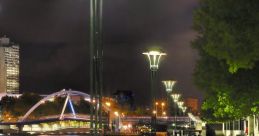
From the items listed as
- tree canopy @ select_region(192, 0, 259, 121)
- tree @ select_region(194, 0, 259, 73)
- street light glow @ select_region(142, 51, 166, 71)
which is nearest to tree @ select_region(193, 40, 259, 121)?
tree canopy @ select_region(192, 0, 259, 121)

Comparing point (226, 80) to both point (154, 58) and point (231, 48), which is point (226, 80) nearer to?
point (231, 48)

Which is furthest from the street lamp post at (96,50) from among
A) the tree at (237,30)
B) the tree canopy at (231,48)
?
the tree at (237,30)

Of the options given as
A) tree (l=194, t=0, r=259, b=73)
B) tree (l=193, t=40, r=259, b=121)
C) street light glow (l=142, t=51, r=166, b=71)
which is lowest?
tree (l=193, t=40, r=259, b=121)

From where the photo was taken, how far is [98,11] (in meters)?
30.9

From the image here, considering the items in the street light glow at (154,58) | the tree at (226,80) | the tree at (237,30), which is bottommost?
the tree at (226,80)

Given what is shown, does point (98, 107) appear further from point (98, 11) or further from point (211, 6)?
point (211, 6)

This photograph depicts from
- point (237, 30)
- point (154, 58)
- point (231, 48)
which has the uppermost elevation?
Answer: point (154, 58)

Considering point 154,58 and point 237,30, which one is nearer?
point 237,30

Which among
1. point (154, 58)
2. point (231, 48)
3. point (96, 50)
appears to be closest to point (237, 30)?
point (231, 48)

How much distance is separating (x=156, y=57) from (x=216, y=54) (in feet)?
83.1

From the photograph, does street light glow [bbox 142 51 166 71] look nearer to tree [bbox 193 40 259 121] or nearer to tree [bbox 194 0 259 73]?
tree [bbox 193 40 259 121]

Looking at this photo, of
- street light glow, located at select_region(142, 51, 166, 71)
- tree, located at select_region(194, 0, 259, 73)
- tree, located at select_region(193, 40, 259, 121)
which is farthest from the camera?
street light glow, located at select_region(142, 51, 166, 71)

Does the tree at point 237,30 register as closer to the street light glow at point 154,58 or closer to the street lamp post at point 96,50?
the street lamp post at point 96,50

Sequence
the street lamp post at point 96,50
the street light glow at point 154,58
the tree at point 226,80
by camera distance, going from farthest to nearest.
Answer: the street light glow at point 154,58 → the street lamp post at point 96,50 → the tree at point 226,80
